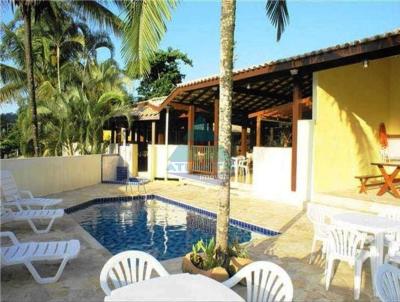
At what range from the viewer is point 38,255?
191 inches

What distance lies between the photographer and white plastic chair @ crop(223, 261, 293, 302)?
2950 millimetres

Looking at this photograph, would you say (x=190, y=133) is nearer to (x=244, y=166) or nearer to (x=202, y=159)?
(x=202, y=159)

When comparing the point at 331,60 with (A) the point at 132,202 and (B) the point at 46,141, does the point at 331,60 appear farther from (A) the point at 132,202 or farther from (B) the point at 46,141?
(B) the point at 46,141

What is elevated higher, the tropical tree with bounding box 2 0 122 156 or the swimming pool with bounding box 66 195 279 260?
the tropical tree with bounding box 2 0 122 156

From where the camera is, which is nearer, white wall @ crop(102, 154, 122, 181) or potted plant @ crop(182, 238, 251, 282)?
potted plant @ crop(182, 238, 251, 282)

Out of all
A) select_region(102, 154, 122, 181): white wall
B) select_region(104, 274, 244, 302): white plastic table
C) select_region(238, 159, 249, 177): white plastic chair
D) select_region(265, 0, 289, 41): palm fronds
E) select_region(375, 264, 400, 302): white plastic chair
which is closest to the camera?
select_region(104, 274, 244, 302): white plastic table

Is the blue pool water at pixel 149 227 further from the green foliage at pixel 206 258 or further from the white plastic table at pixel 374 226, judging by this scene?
the white plastic table at pixel 374 226

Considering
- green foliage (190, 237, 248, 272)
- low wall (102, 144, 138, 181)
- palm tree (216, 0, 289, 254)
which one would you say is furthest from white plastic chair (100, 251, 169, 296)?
low wall (102, 144, 138, 181)

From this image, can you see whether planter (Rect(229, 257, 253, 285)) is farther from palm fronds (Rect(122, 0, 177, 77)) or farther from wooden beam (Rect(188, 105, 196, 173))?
wooden beam (Rect(188, 105, 196, 173))

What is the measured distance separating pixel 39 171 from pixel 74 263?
694 cm

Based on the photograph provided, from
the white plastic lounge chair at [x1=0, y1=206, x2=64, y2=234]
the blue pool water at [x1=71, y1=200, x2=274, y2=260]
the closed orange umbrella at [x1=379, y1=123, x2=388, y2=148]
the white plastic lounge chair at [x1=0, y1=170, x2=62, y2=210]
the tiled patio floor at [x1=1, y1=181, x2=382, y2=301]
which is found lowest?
the blue pool water at [x1=71, y1=200, x2=274, y2=260]

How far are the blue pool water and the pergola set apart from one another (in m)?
3.43

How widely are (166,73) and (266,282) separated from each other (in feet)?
102

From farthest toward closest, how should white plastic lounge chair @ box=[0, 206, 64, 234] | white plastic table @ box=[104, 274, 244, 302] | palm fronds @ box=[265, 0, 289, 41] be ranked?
palm fronds @ box=[265, 0, 289, 41] < white plastic lounge chair @ box=[0, 206, 64, 234] < white plastic table @ box=[104, 274, 244, 302]
